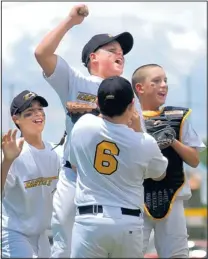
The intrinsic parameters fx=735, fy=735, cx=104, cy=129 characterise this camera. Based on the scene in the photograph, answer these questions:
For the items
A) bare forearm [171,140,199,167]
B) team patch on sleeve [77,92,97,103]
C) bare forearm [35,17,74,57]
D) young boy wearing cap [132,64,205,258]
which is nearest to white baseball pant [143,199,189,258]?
young boy wearing cap [132,64,205,258]

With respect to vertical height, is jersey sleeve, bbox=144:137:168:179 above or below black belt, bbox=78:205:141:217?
above

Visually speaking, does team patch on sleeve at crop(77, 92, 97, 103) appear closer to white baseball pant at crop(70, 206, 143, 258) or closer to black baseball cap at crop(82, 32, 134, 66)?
black baseball cap at crop(82, 32, 134, 66)

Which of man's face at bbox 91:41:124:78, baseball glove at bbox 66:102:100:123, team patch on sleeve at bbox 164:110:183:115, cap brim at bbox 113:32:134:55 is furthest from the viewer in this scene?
team patch on sleeve at bbox 164:110:183:115

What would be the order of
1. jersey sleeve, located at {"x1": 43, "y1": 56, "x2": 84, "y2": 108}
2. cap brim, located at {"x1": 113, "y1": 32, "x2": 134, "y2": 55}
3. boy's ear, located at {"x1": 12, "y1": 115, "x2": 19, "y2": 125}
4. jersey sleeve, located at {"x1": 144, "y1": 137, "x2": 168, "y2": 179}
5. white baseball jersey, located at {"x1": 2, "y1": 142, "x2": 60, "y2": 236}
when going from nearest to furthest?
jersey sleeve, located at {"x1": 144, "y1": 137, "x2": 168, "y2": 179}, jersey sleeve, located at {"x1": 43, "y1": 56, "x2": 84, "y2": 108}, cap brim, located at {"x1": 113, "y1": 32, "x2": 134, "y2": 55}, white baseball jersey, located at {"x1": 2, "y1": 142, "x2": 60, "y2": 236}, boy's ear, located at {"x1": 12, "y1": 115, "x2": 19, "y2": 125}

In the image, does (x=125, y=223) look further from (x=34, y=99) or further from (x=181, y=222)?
(x=34, y=99)

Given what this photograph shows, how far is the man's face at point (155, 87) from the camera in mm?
5613

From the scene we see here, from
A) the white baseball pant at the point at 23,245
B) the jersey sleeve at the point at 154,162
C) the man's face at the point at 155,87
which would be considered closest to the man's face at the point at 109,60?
the man's face at the point at 155,87

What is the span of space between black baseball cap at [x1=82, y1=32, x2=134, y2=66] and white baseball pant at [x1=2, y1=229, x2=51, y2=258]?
5.26 ft

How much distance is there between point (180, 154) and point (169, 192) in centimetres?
30

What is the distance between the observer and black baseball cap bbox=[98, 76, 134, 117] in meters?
4.52

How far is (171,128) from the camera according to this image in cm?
537

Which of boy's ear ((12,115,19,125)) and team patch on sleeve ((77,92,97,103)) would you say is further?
boy's ear ((12,115,19,125))

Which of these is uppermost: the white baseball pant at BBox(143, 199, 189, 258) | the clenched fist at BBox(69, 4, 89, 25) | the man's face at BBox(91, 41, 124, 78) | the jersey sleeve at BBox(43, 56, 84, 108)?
the clenched fist at BBox(69, 4, 89, 25)

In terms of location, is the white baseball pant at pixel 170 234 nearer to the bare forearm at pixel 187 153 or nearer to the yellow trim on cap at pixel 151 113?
the bare forearm at pixel 187 153
